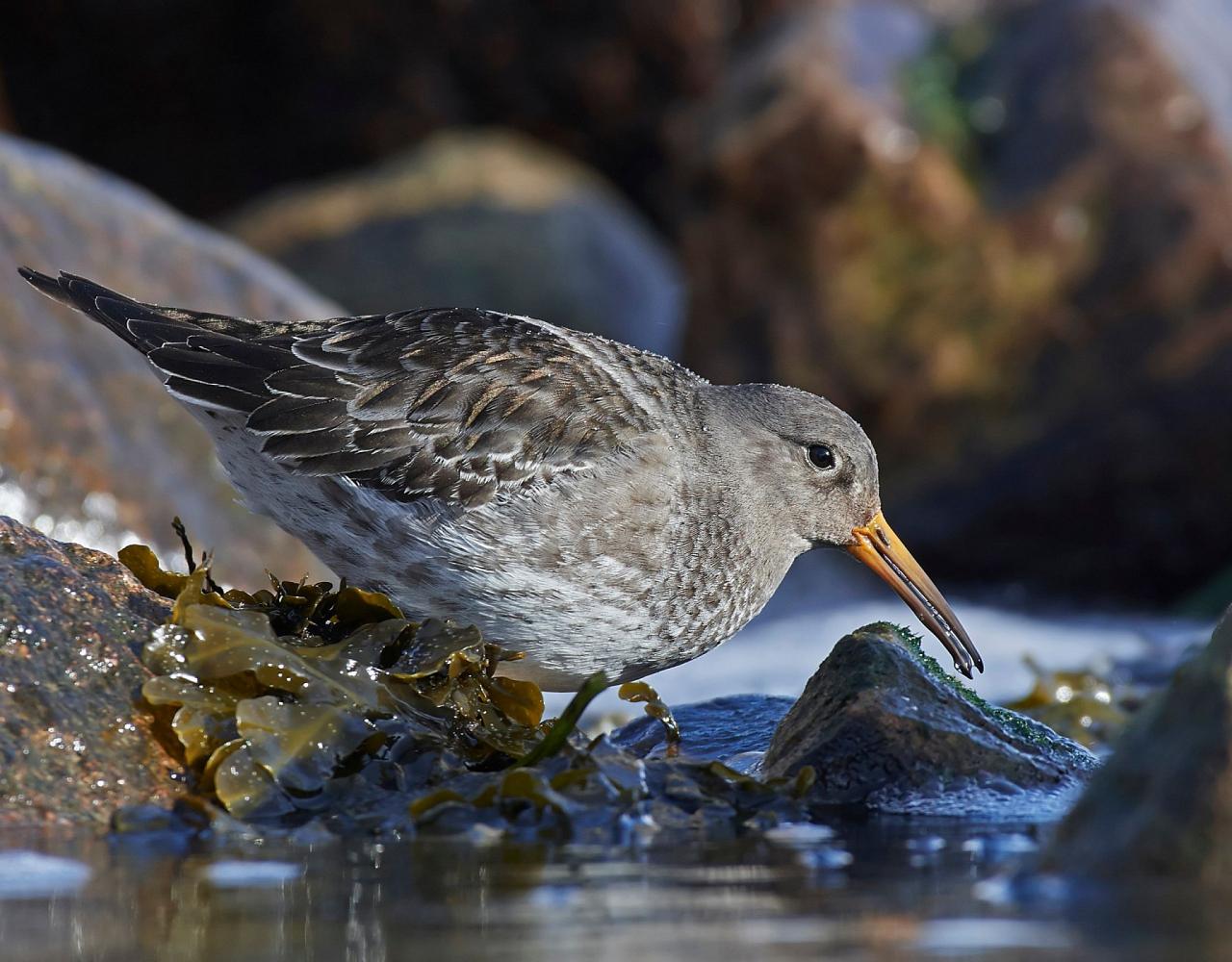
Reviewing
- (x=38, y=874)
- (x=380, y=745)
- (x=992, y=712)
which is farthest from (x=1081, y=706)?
(x=38, y=874)

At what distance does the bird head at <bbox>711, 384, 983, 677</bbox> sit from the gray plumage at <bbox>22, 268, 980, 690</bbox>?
14 mm

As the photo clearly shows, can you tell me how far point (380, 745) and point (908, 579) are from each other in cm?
268

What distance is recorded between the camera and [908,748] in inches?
195

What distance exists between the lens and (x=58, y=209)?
29.9 feet

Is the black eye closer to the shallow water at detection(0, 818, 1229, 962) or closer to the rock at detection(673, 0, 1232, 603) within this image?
the shallow water at detection(0, 818, 1229, 962)

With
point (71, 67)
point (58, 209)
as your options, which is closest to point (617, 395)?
point (58, 209)

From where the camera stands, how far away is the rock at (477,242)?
15.4 m

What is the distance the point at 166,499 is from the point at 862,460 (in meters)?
3.74

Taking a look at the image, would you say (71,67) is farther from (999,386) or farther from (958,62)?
(999,386)

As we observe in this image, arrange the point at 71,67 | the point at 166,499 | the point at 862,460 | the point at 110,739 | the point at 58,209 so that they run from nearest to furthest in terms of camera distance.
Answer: the point at 110,739 → the point at 862,460 → the point at 166,499 → the point at 58,209 → the point at 71,67

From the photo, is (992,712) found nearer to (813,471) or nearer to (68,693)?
(813,471)

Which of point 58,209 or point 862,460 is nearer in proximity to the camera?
point 862,460

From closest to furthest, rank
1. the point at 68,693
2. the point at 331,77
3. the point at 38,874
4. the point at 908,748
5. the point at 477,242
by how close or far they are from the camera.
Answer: the point at 38,874
the point at 68,693
the point at 908,748
the point at 477,242
the point at 331,77

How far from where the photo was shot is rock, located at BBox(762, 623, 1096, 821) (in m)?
4.88
